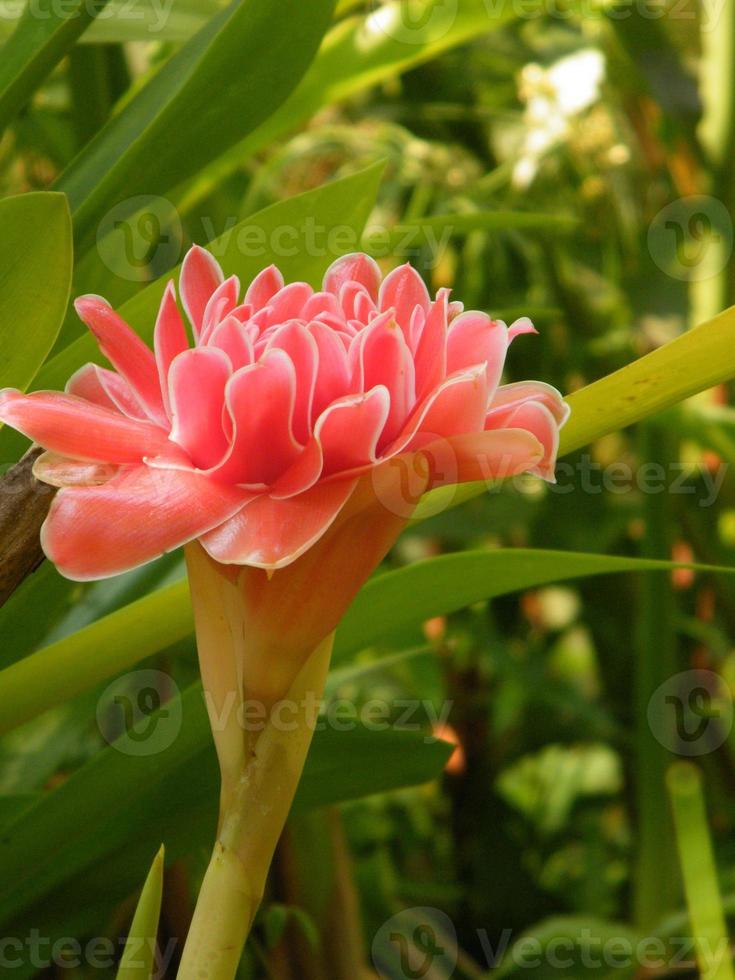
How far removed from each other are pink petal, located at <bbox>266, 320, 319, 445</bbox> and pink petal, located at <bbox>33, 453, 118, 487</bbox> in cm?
3

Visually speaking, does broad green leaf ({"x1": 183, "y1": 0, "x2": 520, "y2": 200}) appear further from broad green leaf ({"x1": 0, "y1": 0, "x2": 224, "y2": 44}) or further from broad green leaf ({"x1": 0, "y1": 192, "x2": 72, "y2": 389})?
broad green leaf ({"x1": 0, "y1": 192, "x2": 72, "y2": 389})

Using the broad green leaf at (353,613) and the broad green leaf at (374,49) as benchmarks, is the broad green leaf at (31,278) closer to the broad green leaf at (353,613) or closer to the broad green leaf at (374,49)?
the broad green leaf at (353,613)

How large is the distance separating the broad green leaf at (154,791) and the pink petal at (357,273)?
0.41 ft

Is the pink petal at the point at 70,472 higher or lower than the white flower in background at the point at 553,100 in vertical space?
lower

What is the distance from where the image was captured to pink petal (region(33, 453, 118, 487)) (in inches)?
7.2

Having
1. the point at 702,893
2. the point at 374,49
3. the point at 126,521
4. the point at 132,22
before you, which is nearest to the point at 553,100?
the point at 374,49

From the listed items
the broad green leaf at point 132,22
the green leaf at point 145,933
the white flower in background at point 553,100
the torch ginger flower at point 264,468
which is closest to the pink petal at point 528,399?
the torch ginger flower at point 264,468

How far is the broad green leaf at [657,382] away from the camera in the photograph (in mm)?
207

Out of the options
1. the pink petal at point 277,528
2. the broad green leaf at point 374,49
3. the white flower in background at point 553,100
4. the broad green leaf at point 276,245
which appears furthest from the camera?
the white flower in background at point 553,100

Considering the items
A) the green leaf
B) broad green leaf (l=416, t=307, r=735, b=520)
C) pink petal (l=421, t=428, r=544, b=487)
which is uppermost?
broad green leaf (l=416, t=307, r=735, b=520)

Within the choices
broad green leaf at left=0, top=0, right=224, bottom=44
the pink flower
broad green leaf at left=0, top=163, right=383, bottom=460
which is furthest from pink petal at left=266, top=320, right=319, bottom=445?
broad green leaf at left=0, top=0, right=224, bottom=44

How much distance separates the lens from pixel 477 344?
20 centimetres

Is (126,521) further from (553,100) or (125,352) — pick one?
(553,100)

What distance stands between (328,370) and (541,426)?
38 mm
